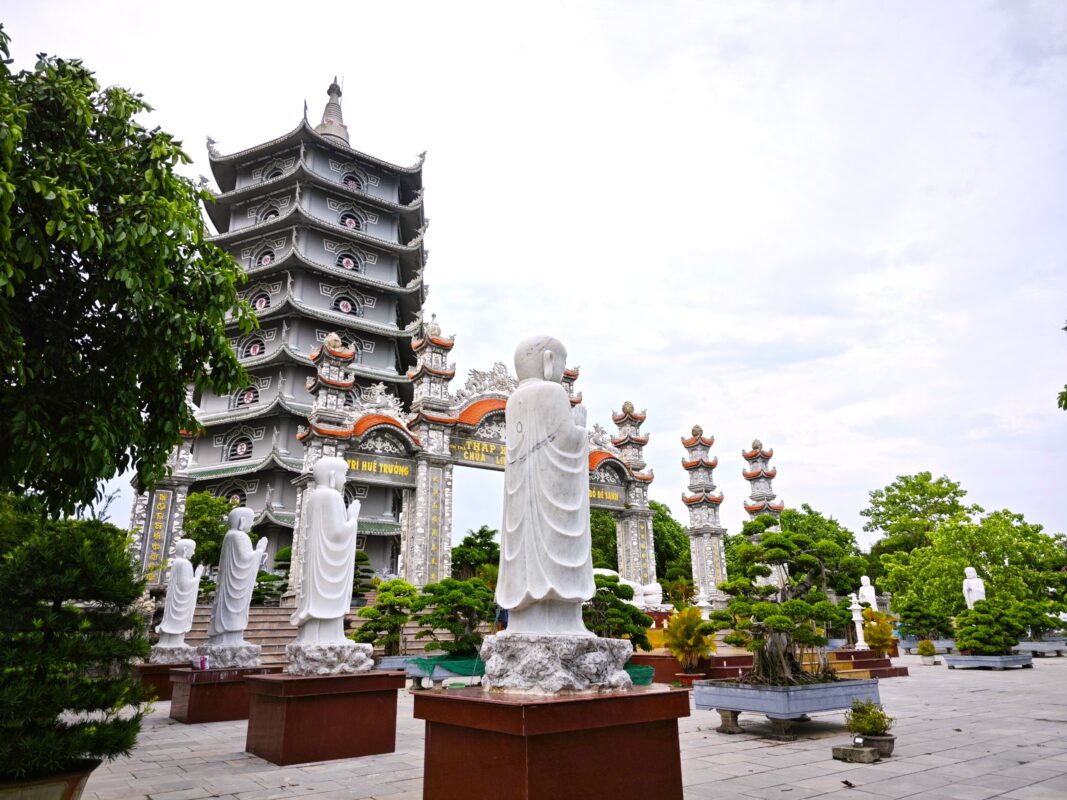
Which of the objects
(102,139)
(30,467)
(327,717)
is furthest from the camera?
(327,717)

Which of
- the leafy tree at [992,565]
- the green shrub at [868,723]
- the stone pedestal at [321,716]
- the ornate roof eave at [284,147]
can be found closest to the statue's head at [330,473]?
the stone pedestal at [321,716]

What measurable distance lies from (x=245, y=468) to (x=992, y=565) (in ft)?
90.4

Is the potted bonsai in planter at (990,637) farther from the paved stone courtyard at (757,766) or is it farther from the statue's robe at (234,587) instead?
the statue's robe at (234,587)

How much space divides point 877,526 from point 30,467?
3947cm

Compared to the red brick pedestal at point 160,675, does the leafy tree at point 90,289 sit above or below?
above

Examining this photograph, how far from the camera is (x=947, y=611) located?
A: 22469 millimetres

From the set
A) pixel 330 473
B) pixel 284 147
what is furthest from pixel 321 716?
pixel 284 147

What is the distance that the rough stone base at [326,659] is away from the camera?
7184 mm

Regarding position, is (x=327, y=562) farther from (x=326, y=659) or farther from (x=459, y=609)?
(x=459, y=609)

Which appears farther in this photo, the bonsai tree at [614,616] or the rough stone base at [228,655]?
the bonsai tree at [614,616]

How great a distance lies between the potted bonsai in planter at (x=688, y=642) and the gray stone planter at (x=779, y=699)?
3.71 meters

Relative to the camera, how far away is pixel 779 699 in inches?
307

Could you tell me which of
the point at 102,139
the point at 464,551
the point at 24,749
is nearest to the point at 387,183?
the point at 464,551

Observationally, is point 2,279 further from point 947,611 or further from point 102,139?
point 947,611
